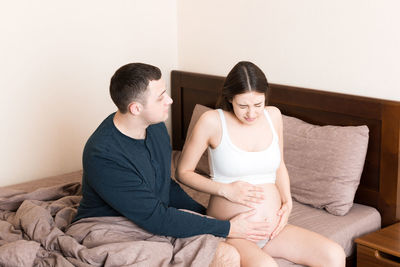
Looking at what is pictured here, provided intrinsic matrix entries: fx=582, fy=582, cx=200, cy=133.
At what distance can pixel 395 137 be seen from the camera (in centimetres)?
242

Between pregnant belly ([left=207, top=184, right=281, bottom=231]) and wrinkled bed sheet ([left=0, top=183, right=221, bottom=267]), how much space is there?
0.60ft

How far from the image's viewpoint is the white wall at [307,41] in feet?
8.06

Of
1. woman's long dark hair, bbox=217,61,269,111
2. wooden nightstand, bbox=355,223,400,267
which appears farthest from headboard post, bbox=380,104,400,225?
woman's long dark hair, bbox=217,61,269,111

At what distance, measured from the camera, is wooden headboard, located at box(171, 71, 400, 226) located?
2.44m

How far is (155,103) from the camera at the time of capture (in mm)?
1979

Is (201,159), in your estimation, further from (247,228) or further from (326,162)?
(247,228)

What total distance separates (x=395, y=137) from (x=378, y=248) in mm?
475

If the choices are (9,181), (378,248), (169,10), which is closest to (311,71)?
(378,248)

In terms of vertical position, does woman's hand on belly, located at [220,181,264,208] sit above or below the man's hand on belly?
above

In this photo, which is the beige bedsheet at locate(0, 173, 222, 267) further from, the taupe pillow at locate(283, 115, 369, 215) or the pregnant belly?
the taupe pillow at locate(283, 115, 369, 215)

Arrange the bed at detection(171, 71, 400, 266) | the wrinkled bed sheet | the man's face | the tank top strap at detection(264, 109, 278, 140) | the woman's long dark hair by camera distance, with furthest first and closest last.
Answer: the bed at detection(171, 71, 400, 266)
the tank top strap at detection(264, 109, 278, 140)
the woman's long dark hair
the man's face
the wrinkled bed sheet

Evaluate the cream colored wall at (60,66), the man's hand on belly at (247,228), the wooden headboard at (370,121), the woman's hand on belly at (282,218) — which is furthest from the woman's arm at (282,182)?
the cream colored wall at (60,66)

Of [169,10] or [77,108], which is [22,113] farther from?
[169,10]

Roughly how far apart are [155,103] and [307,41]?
1.06m
